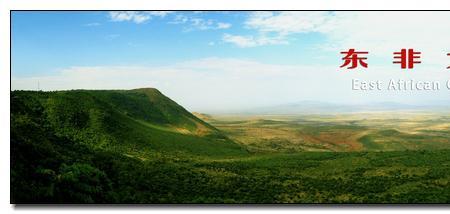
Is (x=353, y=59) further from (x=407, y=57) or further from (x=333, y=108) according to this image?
(x=333, y=108)

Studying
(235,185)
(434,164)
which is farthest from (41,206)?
(434,164)

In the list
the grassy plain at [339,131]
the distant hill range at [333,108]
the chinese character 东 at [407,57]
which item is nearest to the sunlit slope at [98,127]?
the grassy plain at [339,131]

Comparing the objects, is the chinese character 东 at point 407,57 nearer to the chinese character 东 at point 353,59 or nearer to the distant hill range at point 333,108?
the chinese character 东 at point 353,59

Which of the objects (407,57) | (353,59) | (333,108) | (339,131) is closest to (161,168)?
(353,59)

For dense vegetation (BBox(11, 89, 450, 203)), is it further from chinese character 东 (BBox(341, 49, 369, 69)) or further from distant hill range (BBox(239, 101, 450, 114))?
distant hill range (BBox(239, 101, 450, 114))

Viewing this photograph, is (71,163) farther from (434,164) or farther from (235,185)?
(434,164)

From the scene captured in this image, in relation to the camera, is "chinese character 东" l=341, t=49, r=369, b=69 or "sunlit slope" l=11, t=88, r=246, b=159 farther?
"sunlit slope" l=11, t=88, r=246, b=159

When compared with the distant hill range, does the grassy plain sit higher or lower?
lower

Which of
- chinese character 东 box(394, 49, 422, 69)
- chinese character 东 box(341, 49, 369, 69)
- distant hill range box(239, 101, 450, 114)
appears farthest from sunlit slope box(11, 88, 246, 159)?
distant hill range box(239, 101, 450, 114)

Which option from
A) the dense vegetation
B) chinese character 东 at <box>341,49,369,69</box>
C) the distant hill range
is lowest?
the dense vegetation
